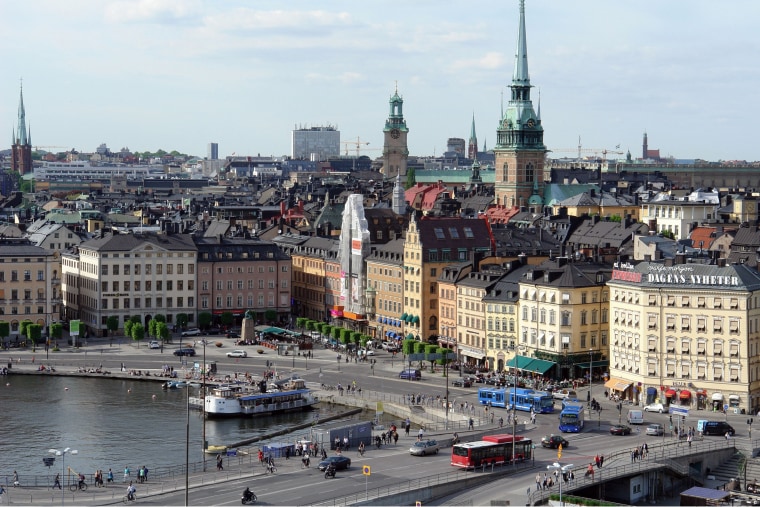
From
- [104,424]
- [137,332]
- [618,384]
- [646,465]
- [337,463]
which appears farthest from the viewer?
[137,332]

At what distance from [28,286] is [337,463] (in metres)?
76.7

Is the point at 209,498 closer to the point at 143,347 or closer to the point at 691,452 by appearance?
the point at 691,452

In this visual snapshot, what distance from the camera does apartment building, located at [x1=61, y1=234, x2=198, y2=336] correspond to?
158m

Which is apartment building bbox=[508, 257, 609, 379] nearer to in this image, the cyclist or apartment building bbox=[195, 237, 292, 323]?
apartment building bbox=[195, 237, 292, 323]

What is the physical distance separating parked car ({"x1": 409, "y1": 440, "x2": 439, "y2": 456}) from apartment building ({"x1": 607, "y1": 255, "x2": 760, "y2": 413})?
82.8 feet

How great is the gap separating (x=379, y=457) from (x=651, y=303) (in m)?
30.6

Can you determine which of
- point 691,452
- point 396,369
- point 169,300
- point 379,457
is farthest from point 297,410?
point 169,300

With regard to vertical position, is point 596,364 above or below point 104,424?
above

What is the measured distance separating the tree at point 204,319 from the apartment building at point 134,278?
5.21 ft

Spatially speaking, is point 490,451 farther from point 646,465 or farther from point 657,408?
point 657,408

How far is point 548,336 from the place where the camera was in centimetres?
12538

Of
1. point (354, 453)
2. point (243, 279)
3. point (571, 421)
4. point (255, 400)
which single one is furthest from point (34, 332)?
point (571, 421)

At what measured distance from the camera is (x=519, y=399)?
11050 centimetres

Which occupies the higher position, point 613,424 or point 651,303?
point 651,303
